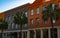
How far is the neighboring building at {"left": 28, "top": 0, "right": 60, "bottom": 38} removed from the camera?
42.1 metres

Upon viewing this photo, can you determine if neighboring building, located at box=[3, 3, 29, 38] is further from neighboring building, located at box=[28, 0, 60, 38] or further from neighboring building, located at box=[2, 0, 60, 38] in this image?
neighboring building, located at box=[28, 0, 60, 38]

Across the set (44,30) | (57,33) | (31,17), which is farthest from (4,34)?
(57,33)

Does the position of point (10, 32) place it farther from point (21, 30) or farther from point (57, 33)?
point (57, 33)

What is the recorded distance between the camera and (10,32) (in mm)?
63562

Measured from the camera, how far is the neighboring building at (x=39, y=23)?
4209 cm

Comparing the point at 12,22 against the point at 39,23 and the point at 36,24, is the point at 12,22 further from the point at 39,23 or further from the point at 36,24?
the point at 39,23

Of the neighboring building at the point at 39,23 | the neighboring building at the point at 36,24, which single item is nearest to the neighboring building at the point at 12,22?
the neighboring building at the point at 36,24

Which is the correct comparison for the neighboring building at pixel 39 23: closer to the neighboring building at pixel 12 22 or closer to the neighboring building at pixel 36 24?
the neighboring building at pixel 36 24

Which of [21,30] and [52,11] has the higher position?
[52,11]

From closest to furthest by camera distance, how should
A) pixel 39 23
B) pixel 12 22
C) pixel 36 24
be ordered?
pixel 39 23 → pixel 36 24 → pixel 12 22

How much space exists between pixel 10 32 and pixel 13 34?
205cm

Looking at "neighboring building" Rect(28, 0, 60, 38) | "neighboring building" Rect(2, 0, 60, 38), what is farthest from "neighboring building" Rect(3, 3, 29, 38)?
"neighboring building" Rect(28, 0, 60, 38)

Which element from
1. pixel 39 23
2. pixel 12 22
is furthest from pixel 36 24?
pixel 12 22

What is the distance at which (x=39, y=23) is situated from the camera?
47156 millimetres
